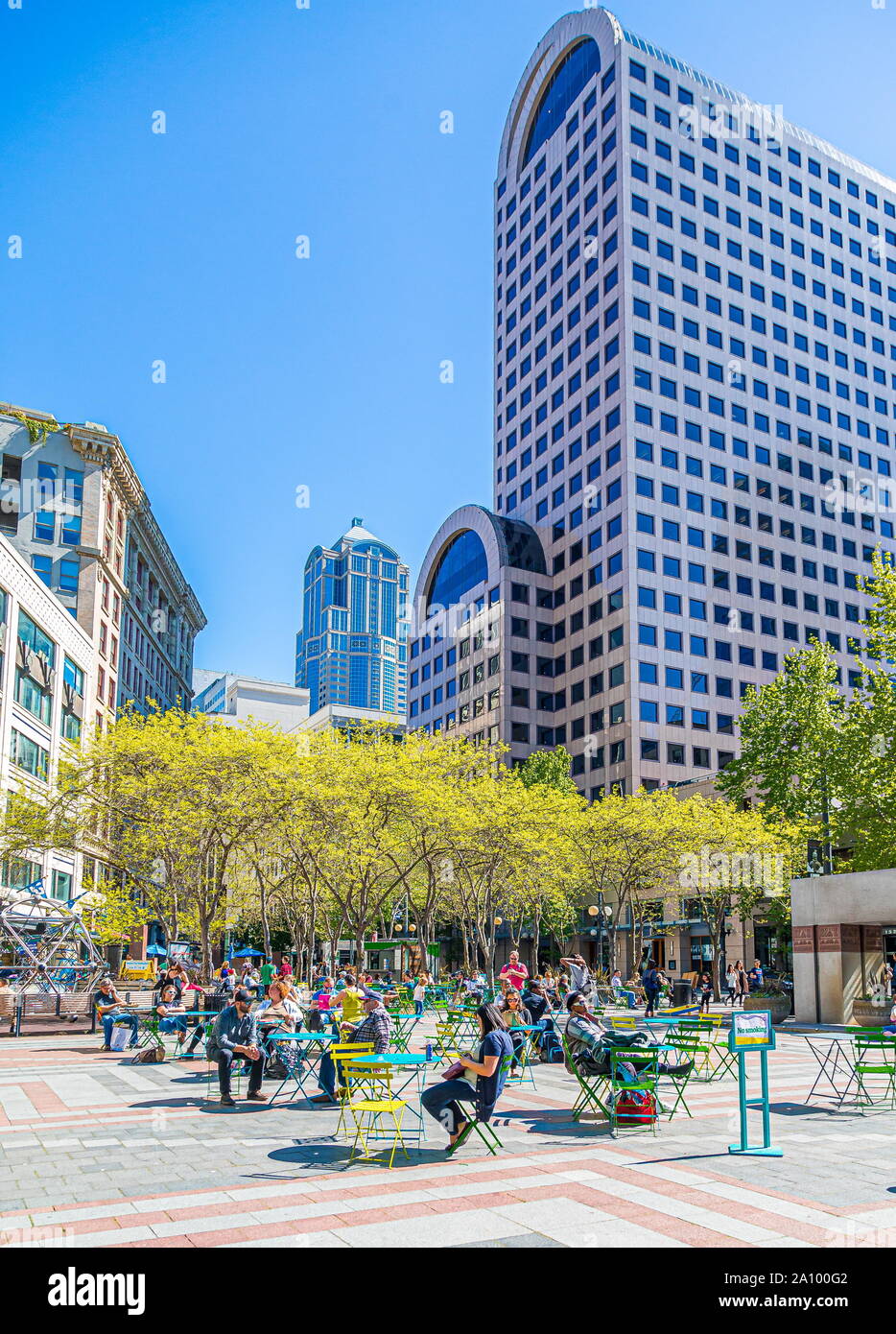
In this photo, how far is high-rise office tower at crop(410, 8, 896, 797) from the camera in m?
77.6

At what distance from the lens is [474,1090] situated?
34.0 ft

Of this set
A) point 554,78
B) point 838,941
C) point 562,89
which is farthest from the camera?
point 554,78

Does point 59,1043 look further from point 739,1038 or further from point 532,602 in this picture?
point 532,602

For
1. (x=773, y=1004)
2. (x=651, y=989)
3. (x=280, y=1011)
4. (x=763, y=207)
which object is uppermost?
(x=763, y=207)

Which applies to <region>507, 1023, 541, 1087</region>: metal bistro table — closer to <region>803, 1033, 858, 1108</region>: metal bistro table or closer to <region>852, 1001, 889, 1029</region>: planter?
<region>803, 1033, 858, 1108</region>: metal bistro table

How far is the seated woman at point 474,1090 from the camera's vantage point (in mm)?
10359

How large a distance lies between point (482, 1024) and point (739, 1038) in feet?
8.55

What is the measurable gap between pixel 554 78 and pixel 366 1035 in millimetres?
103727

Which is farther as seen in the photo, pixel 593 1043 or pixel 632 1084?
pixel 593 1043

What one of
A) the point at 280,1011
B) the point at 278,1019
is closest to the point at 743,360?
the point at 280,1011

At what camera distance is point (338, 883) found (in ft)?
145

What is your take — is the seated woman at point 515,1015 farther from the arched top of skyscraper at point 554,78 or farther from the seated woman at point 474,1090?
→ the arched top of skyscraper at point 554,78

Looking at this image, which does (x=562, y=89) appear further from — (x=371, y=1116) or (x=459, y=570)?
(x=371, y=1116)

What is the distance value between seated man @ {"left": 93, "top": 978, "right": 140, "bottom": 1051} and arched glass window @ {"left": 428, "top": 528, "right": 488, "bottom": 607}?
2629 inches
